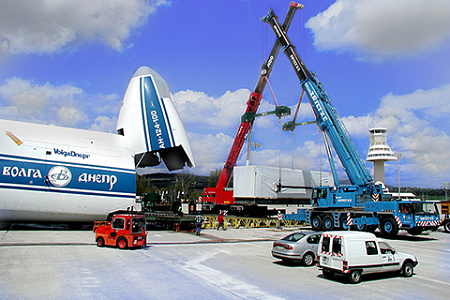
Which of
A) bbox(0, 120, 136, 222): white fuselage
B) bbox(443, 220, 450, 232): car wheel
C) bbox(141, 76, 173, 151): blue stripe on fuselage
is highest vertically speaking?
bbox(141, 76, 173, 151): blue stripe on fuselage

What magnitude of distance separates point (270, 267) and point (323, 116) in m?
19.2

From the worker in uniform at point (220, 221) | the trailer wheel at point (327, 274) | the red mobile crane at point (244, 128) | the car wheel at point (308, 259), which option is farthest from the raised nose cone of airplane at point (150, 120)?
the trailer wheel at point (327, 274)

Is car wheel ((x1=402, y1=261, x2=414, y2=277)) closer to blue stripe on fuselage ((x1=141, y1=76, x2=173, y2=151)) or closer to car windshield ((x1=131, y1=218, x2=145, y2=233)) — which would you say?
car windshield ((x1=131, y1=218, x2=145, y2=233))

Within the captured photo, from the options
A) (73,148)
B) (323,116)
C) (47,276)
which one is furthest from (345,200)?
(47,276)

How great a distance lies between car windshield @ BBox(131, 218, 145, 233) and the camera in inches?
639

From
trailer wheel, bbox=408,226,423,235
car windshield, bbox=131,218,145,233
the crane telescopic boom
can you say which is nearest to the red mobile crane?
the crane telescopic boom

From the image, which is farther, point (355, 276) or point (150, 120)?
point (150, 120)

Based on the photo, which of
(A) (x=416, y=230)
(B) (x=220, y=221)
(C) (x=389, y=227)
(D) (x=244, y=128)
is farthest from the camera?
(D) (x=244, y=128)

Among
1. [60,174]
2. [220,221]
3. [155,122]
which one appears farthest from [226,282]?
[155,122]

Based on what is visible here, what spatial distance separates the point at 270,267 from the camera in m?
12.8

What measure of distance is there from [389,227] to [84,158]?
20751 mm

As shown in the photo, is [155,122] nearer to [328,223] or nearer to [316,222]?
[316,222]

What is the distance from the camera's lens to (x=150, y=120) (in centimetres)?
2703

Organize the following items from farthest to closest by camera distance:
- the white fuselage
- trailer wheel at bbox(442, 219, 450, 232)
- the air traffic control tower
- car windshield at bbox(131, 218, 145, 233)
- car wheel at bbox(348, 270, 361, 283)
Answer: the air traffic control tower, trailer wheel at bbox(442, 219, 450, 232), the white fuselage, car windshield at bbox(131, 218, 145, 233), car wheel at bbox(348, 270, 361, 283)
